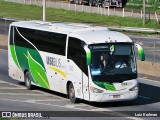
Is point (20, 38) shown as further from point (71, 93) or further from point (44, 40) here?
point (71, 93)

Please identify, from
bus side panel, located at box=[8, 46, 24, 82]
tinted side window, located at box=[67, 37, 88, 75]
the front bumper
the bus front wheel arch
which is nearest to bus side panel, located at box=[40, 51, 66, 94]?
the bus front wheel arch

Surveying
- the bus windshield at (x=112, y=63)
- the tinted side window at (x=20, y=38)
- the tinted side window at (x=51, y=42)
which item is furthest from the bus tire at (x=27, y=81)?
the bus windshield at (x=112, y=63)

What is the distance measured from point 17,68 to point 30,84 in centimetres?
154

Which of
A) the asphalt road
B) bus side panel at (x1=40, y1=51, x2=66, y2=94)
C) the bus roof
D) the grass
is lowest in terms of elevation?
the grass

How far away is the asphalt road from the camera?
22766mm

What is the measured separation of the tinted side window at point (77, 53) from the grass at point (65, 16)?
44218 millimetres

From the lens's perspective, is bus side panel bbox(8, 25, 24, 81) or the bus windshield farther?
bus side panel bbox(8, 25, 24, 81)

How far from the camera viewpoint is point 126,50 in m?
23.7

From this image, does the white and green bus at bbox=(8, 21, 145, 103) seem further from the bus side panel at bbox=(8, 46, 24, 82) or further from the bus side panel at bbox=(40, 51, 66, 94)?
the bus side panel at bbox=(8, 46, 24, 82)

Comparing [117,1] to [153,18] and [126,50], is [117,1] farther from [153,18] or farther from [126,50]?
[126,50]

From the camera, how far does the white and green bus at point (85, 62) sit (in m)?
23.1

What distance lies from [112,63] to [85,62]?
100cm

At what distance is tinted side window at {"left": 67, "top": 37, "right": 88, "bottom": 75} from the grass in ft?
145

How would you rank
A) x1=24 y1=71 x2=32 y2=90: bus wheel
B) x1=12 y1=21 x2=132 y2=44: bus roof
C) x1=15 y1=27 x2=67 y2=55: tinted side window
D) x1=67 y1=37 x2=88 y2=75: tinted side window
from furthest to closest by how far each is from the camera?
x1=24 y1=71 x2=32 y2=90: bus wheel
x1=15 y1=27 x2=67 y2=55: tinted side window
x1=12 y1=21 x2=132 y2=44: bus roof
x1=67 y1=37 x2=88 y2=75: tinted side window
